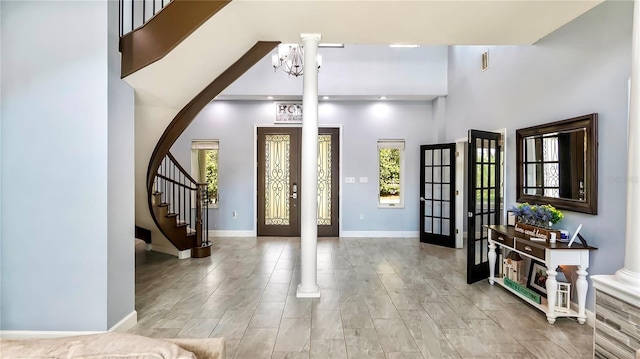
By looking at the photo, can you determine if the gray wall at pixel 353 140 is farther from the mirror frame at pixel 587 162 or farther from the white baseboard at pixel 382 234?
the mirror frame at pixel 587 162

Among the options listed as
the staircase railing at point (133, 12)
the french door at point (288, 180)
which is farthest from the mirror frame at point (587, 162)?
the staircase railing at point (133, 12)

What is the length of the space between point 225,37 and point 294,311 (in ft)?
9.72

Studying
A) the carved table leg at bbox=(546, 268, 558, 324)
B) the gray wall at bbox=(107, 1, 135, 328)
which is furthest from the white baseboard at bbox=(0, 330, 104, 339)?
the carved table leg at bbox=(546, 268, 558, 324)

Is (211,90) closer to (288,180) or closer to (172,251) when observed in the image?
(172,251)

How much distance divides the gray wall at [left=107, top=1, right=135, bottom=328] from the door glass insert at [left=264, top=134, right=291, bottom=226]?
4185 mm

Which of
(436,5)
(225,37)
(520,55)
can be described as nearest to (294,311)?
(225,37)

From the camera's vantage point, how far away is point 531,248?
3.25 metres

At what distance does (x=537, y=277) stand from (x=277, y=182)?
16.6 ft

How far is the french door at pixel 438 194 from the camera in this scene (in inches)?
246

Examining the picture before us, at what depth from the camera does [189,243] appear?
17.6 feet

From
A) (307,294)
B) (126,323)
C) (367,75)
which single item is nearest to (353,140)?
(367,75)

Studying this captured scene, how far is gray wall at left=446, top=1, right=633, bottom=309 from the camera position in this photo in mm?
2807

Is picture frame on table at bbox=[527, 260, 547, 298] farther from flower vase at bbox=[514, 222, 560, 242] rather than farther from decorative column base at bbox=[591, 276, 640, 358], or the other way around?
A: decorative column base at bbox=[591, 276, 640, 358]

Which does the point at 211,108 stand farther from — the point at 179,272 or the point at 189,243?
the point at 179,272
